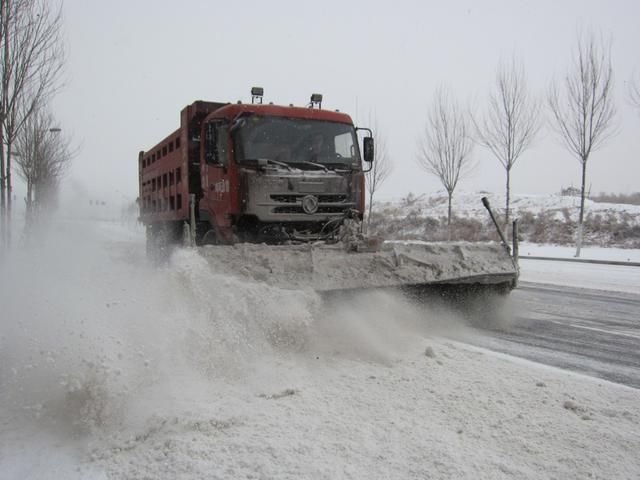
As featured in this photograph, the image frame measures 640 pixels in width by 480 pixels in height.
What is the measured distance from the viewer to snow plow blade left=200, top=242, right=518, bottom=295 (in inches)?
189

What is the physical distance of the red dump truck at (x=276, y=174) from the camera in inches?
243

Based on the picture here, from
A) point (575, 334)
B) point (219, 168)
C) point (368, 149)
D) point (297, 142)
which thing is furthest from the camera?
point (368, 149)

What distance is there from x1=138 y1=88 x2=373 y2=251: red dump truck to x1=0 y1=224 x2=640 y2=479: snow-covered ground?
4.54 ft

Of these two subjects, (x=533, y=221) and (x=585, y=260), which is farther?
(x=533, y=221)

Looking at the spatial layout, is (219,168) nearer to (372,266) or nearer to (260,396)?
(372,266)

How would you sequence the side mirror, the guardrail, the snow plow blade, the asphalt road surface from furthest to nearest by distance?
the guardrail → the side mirror → the snow plow blade → the asphalt road surface

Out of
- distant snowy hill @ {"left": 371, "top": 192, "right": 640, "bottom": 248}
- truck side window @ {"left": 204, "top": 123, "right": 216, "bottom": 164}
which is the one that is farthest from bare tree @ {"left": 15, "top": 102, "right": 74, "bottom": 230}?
distant snowy hill @ {"left": 371, "top": 192, "right": 640, "bottom": 248}

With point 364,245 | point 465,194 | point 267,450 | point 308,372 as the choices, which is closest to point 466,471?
point 267,450


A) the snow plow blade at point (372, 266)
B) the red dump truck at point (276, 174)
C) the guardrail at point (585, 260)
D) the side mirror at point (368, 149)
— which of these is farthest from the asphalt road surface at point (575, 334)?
the guardrail at point (585, 260)

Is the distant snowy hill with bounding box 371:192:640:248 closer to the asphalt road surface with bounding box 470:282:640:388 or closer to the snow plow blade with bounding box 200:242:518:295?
the asphalt road surface with bounding box 470:282:640:388

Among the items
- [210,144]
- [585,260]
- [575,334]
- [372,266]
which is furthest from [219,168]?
[585,260]

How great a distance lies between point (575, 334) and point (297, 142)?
164 inches

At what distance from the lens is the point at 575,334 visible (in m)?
5.73

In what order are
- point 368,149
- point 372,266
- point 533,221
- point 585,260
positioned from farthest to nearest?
point 533,221
point 585,260
point 368,149
point 372,266
